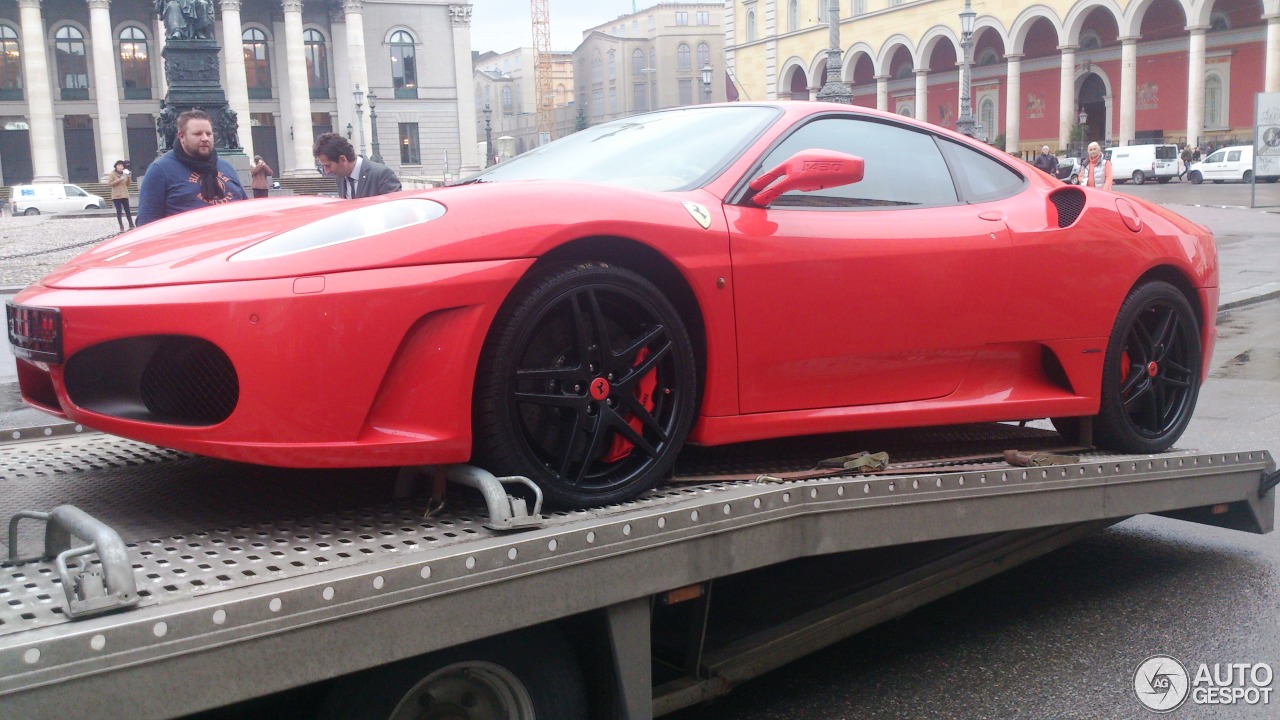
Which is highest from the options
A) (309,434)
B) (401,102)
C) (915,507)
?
(401,102)

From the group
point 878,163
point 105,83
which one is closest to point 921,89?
point 105,83

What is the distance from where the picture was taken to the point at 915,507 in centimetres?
325

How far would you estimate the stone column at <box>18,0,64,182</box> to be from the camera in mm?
61656

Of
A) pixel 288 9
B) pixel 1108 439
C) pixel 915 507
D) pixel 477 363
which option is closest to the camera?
pixel 477 363

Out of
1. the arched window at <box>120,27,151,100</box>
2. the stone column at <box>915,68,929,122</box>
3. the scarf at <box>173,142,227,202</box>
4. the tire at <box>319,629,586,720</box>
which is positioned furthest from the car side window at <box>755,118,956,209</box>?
the arched window at <box>120,27,151,100</box>

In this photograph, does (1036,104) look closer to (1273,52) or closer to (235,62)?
(1273,52)

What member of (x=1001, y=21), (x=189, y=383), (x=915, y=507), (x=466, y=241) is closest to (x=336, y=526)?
(x=189, y=383)

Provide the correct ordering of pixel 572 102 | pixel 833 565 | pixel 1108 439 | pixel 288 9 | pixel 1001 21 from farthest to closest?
pixel 572 102 < pixel 288 9 < pixel 1001 21 < pixel 1108 439 < pixel 833 565

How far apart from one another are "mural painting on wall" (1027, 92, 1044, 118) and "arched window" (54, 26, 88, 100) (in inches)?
2046

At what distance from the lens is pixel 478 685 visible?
249 cm

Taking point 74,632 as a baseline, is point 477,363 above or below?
above

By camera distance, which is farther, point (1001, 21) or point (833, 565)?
point (1001, 21)

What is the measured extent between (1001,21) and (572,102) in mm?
70205

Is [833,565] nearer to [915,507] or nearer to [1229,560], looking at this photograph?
[915,507]
